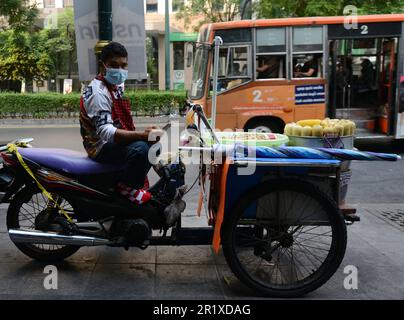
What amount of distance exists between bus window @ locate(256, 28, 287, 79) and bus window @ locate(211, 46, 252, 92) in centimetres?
24

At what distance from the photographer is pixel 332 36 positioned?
35.1 feet

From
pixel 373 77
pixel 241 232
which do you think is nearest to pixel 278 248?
pixel 241 232

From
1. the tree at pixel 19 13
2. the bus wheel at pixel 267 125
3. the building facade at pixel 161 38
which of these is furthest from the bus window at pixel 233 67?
the building facade at pixel 161 38

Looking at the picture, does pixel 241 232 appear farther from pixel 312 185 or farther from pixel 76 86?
pixel 76 86

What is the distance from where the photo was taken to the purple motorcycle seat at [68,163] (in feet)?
12.0

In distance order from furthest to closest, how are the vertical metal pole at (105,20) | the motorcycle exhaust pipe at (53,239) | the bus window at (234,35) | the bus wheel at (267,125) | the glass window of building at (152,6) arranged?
the glass window of building at (152,6), the bus wheel at (267,125), the bus window at (234,35), the vertical metal pole at (105,20), the motorcycle exhaust pipe at (53,239)

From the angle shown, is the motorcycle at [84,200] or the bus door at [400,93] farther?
the bus door at [400,93]

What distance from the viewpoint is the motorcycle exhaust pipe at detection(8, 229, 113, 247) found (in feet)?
11.9

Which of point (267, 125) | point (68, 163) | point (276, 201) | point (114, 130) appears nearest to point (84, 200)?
point (68, 163)

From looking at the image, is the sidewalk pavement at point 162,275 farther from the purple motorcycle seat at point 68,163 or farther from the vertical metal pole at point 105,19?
the vertical metal pole at point 105,19

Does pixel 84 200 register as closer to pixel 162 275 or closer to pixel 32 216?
pixel 32 216

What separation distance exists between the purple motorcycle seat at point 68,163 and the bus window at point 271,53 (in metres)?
7.62

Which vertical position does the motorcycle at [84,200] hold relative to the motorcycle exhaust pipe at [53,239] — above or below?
above

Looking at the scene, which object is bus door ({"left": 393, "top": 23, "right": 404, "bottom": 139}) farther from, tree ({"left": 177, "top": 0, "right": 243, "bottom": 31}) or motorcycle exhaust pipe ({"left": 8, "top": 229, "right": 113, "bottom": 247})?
tree ({"left": 177, "top": 0, "right": 243, "bottom": 31})
